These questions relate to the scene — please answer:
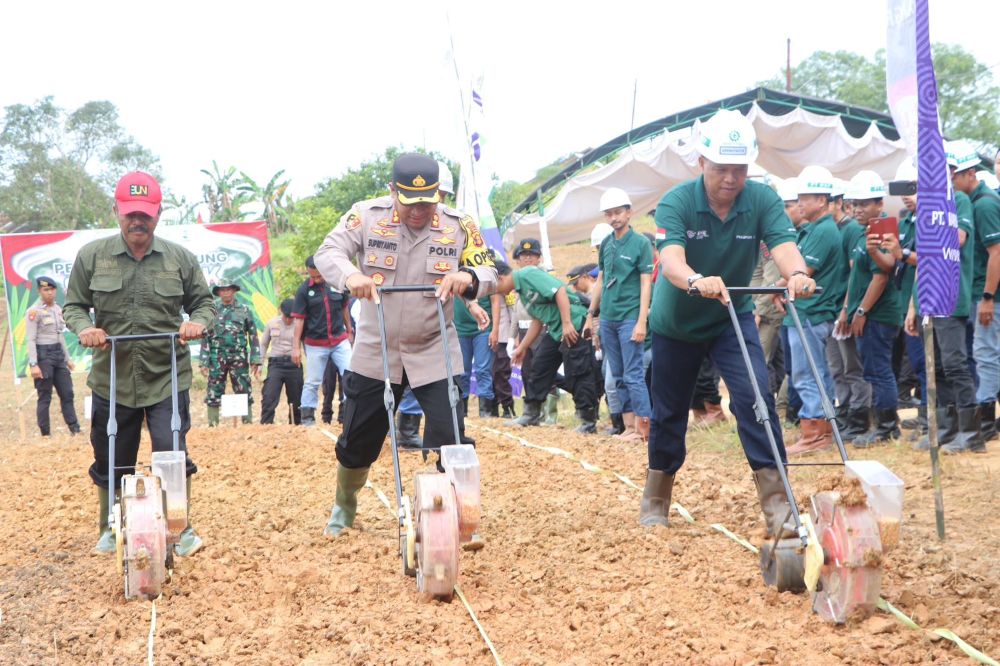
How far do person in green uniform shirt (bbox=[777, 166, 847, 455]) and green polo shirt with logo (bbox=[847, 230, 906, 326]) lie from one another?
0.22 meters

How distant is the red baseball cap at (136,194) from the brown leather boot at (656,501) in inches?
125

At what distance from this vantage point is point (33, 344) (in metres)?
13.7

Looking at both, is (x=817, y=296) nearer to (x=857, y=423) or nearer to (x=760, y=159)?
(x=857, y=423)

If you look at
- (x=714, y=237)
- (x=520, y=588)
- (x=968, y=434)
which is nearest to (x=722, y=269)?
(x=714, y=237)

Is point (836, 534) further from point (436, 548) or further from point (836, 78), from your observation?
point (836, 78)

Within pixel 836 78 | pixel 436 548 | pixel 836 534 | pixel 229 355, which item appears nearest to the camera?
pixel 836 534

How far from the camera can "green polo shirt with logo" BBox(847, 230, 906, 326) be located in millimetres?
8359

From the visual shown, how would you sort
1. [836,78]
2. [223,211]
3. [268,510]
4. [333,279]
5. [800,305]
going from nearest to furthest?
1. [333,279]
2. [268,510]
3. [800,305]
4. [223,211]
5. [836,78]

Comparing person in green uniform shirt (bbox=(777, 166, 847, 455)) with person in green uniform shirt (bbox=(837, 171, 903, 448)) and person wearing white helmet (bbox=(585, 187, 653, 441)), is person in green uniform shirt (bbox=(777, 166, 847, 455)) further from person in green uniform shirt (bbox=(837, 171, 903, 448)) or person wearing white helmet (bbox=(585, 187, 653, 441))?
person wearing white helmet (bbox=(585, 187, 653, 441))

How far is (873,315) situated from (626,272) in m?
2.26

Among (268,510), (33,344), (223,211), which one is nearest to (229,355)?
(33,344)

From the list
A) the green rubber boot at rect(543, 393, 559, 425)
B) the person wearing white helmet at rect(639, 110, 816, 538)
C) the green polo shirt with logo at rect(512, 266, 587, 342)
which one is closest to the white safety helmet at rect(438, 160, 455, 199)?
the green polo shirt with logo at rect(512, 266, 587, 342)

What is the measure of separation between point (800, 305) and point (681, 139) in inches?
503

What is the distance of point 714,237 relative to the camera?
5.33 metres
